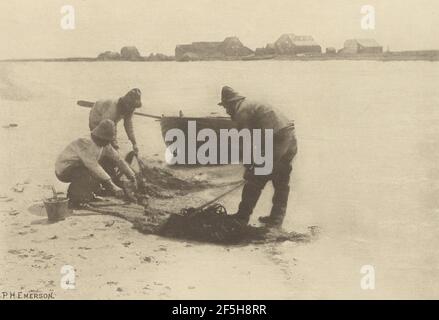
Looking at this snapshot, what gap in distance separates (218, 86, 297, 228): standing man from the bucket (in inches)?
86.4

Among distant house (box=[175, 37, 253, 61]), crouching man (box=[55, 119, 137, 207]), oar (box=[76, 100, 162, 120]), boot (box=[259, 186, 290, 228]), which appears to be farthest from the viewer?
distant house (box=[175, 37, 253, 61])

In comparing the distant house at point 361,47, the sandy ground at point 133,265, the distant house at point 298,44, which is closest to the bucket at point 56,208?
the sandy ground at point 133,265

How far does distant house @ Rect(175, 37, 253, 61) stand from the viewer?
7695mm

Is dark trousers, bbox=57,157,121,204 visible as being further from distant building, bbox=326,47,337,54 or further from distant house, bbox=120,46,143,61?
distant building, bbox=326,47,337,54

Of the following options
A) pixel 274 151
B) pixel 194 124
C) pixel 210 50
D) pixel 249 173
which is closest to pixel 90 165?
pixel 194 124

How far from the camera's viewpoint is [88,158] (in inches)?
287

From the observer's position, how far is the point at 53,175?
7551 millimetres

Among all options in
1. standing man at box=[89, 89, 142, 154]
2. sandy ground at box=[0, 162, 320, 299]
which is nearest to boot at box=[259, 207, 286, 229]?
sandy ground at box=[0, 162, 320, 299]

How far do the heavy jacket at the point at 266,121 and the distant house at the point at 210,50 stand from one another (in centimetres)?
93

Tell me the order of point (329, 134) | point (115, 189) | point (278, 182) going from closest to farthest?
point (278, 182), point (115, 189), point (329, 134)

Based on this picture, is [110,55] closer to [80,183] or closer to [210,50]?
[210,50]

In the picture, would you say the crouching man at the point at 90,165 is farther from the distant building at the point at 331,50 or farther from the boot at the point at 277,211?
the distant building at the point at 331,50

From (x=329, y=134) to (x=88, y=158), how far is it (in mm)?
3224
